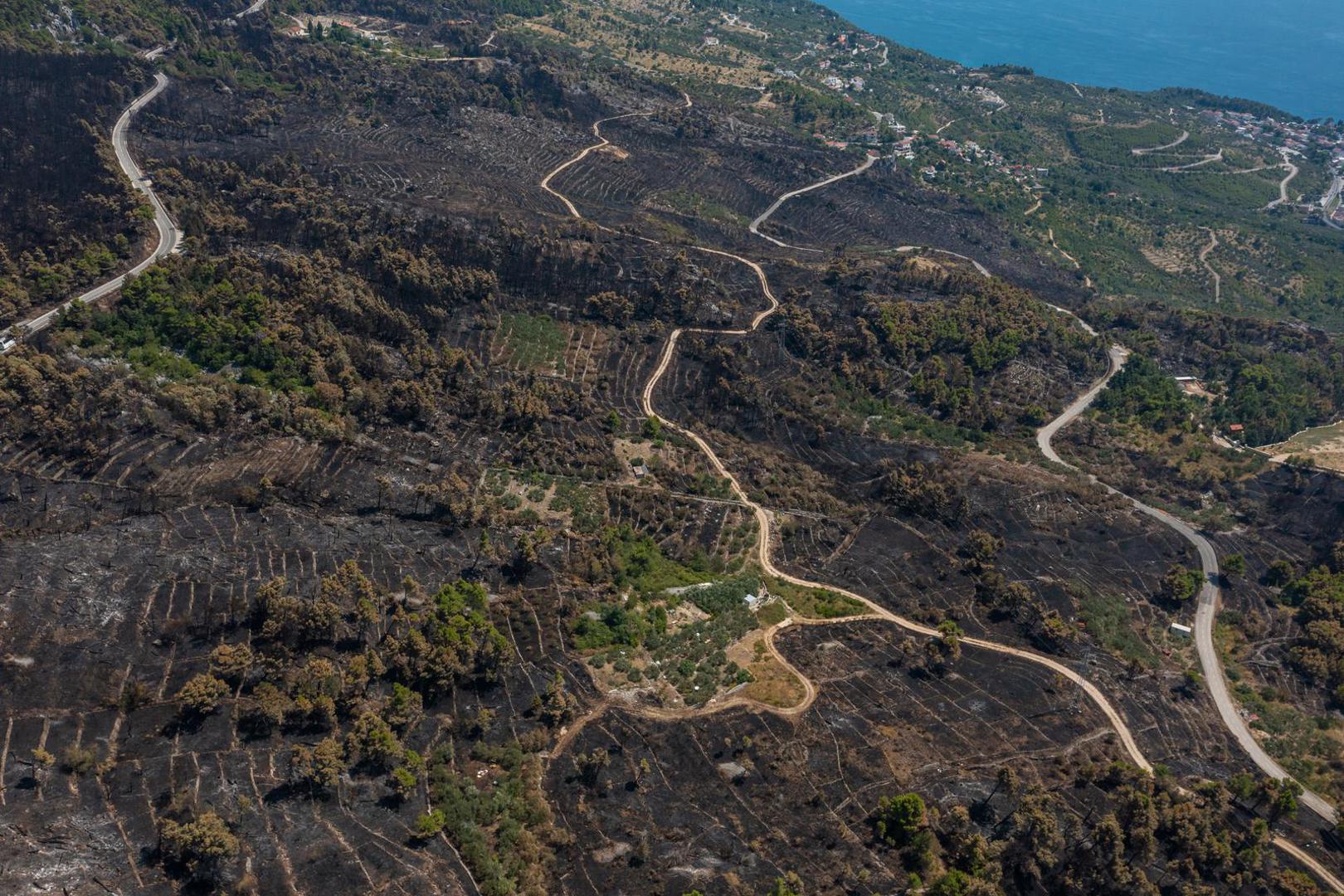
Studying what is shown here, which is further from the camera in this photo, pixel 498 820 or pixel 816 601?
pixel 816 601

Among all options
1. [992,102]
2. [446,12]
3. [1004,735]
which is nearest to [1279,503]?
[1004,735]

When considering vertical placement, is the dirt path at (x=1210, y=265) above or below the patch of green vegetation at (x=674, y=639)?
above

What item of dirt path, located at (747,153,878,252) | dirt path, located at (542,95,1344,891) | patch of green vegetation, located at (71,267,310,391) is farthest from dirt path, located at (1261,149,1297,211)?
patch of green vegetation, located at (71,267,310,391)

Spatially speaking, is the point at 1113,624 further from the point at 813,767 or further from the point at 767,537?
the point at 813,767

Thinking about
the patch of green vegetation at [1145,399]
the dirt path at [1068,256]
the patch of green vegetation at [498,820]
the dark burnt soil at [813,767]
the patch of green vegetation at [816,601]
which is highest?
the dirt path at [1068,256]

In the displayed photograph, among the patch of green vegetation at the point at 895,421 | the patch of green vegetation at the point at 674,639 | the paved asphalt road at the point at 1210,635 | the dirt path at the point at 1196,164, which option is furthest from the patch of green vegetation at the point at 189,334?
the dirt path at the point at 1196,164

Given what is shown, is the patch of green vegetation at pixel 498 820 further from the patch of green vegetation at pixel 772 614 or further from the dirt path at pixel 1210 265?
the dirt path at pixel 1210 265

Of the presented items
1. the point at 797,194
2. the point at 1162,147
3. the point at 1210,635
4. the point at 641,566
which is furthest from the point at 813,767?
the point at 1162,147
